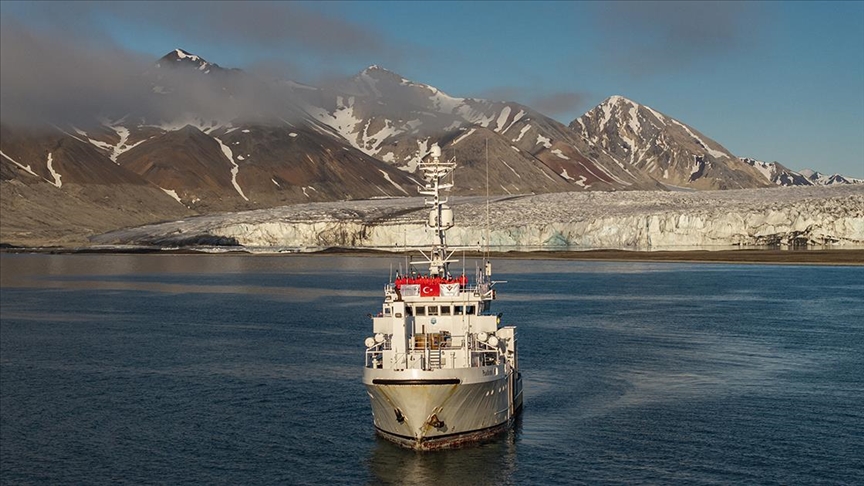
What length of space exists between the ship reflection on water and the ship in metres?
0.49

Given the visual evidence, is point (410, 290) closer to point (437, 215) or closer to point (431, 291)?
point (431, 291)

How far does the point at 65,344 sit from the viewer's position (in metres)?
74.1

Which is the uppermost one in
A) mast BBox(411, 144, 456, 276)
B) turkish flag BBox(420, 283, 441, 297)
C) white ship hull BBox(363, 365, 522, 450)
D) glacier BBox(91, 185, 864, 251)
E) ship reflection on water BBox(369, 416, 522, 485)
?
glacier BBox(91, 185, 864, 251)

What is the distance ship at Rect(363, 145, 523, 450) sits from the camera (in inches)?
1556

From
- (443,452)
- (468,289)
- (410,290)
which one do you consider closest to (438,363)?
(410,290)

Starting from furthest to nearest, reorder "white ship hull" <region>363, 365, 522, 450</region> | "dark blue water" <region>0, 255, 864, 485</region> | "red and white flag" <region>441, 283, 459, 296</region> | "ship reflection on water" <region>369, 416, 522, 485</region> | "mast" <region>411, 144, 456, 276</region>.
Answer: "mast" <region>411, 144, 456, 276</region> → "red and white flag" <region>441, 283, 459, 296</region> → "dark blue water" <region>0, 255, 864, 485</region> → "white ship hull" <region>363, 365, 522, 450</region> → "ship reflection on water" <region>369, 416, 522, 485</region>

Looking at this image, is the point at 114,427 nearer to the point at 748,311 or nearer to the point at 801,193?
the point at 748,311

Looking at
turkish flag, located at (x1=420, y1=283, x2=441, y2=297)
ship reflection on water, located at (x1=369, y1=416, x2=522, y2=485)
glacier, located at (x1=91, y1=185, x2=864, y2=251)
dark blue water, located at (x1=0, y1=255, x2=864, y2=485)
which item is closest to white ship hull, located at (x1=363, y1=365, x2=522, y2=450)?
ship reflection on water, located at (x1=369, y1=416, x2=522, y2=485)

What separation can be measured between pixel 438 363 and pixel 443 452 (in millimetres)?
3770

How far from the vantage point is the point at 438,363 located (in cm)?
4197

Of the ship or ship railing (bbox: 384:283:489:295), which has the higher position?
ship railing (bbox: 384:283:489:295)

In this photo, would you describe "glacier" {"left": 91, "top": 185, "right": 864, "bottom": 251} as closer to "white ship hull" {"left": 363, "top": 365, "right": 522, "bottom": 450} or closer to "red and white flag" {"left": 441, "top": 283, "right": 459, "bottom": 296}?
"red and white flag" {"left": 441, "top": 283, "right": 459, "bottom": 296}

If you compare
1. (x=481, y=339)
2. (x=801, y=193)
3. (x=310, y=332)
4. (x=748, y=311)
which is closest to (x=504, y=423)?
(x=481, y=339)

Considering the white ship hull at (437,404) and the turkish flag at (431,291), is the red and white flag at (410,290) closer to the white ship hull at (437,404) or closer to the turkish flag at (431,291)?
the turkish flag at (431,291)
